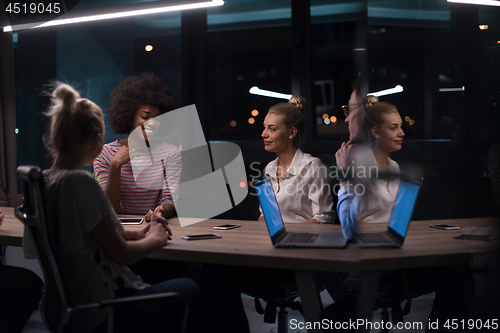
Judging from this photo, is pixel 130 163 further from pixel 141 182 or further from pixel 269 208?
pixel 269 208

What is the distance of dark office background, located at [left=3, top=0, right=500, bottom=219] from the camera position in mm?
1221

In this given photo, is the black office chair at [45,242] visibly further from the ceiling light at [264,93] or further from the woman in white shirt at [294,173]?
the ceiling light at [264,93]

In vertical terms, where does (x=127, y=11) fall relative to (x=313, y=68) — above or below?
above

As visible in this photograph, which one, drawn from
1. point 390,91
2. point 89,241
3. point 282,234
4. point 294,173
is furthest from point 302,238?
point 294,173

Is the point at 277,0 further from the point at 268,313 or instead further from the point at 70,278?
the point at 70,278

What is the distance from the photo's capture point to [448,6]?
1.39 m

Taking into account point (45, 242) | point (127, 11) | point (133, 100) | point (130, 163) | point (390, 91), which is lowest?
point (45, 242)

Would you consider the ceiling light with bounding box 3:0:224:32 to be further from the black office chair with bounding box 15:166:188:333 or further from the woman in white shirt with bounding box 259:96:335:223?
the black office chair with bounding box 15:166:188:333

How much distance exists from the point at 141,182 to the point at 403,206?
5.04ft

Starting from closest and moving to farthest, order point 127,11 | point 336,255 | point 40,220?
point 40,220, point 336,255, point 127,11

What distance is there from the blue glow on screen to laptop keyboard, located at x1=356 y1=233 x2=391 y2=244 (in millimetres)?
304

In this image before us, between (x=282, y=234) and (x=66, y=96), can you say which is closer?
(x=66, y=96)

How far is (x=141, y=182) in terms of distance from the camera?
7.86 ft

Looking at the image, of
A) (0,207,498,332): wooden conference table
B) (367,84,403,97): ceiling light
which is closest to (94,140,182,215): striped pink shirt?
(0,207,498,332): wooden conference table
